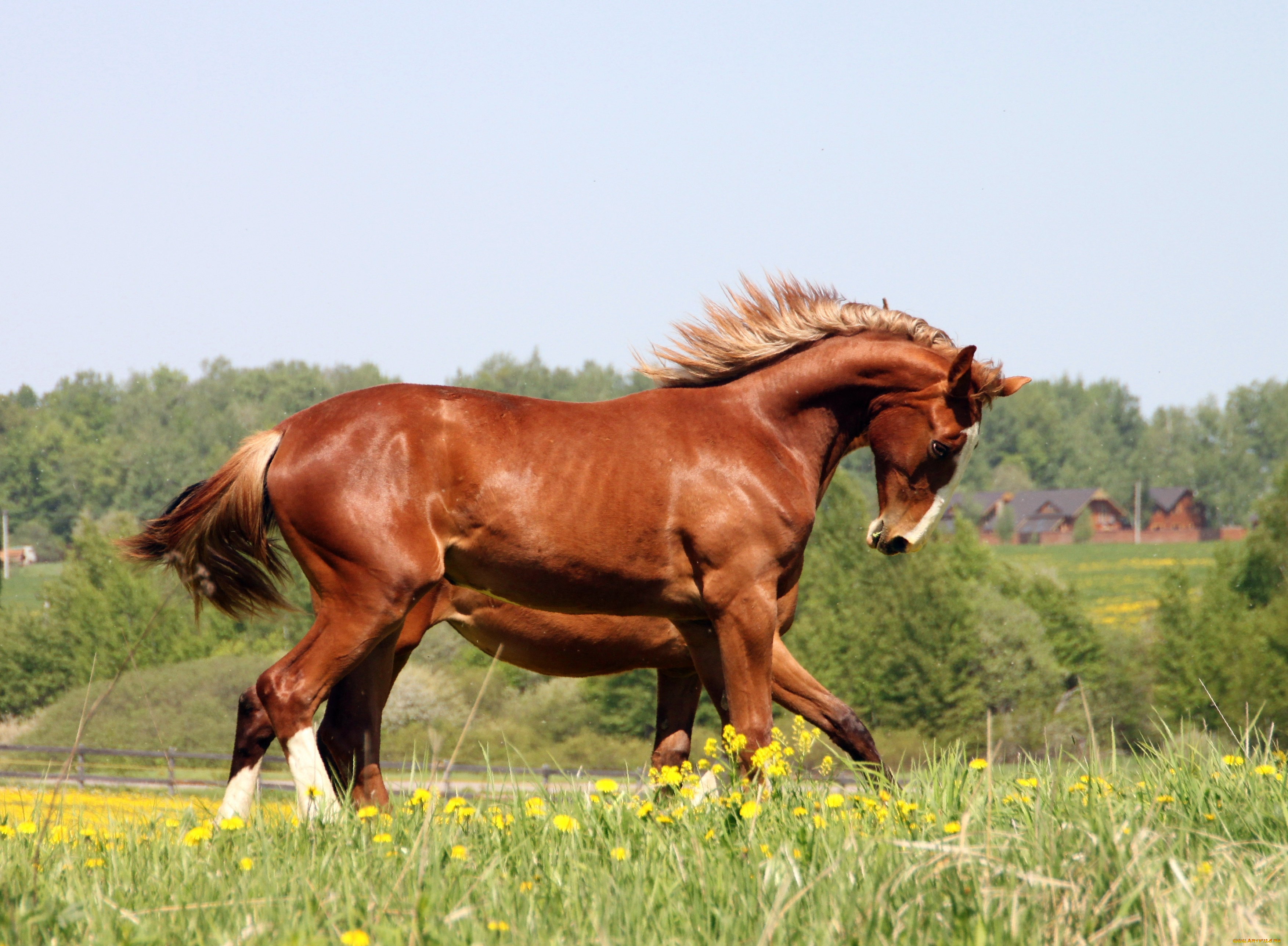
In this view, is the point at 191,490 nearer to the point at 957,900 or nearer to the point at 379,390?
the point at 379,390

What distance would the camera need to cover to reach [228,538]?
5.08 metres

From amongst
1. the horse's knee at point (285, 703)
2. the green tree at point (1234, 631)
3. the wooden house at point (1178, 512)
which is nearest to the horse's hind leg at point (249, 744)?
the horse's knee at point (285, 703)

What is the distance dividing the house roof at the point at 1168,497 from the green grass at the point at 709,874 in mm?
104940

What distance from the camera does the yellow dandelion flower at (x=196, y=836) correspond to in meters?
3.55

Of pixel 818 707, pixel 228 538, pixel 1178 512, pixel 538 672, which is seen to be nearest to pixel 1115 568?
pixel 1178 512

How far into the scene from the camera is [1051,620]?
46.8 m

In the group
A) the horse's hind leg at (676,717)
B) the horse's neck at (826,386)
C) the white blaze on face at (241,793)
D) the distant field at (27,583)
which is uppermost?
the horse's neck at (826,386)

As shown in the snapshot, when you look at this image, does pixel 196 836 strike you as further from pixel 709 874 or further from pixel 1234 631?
pixel 1234 631

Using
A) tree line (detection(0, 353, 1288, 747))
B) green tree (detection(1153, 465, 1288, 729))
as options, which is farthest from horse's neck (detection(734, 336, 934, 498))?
green tree (detection(1153, 465, 1288, 729))

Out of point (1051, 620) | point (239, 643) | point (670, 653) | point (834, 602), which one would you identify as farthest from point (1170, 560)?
point (670, 653)

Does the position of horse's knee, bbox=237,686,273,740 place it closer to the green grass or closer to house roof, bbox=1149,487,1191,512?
the green grass

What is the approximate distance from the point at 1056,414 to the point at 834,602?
278 ft

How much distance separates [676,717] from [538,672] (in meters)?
1.09

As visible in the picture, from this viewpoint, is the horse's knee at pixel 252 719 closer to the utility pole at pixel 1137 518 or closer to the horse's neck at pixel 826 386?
the horse's neck at pixel 826 386
